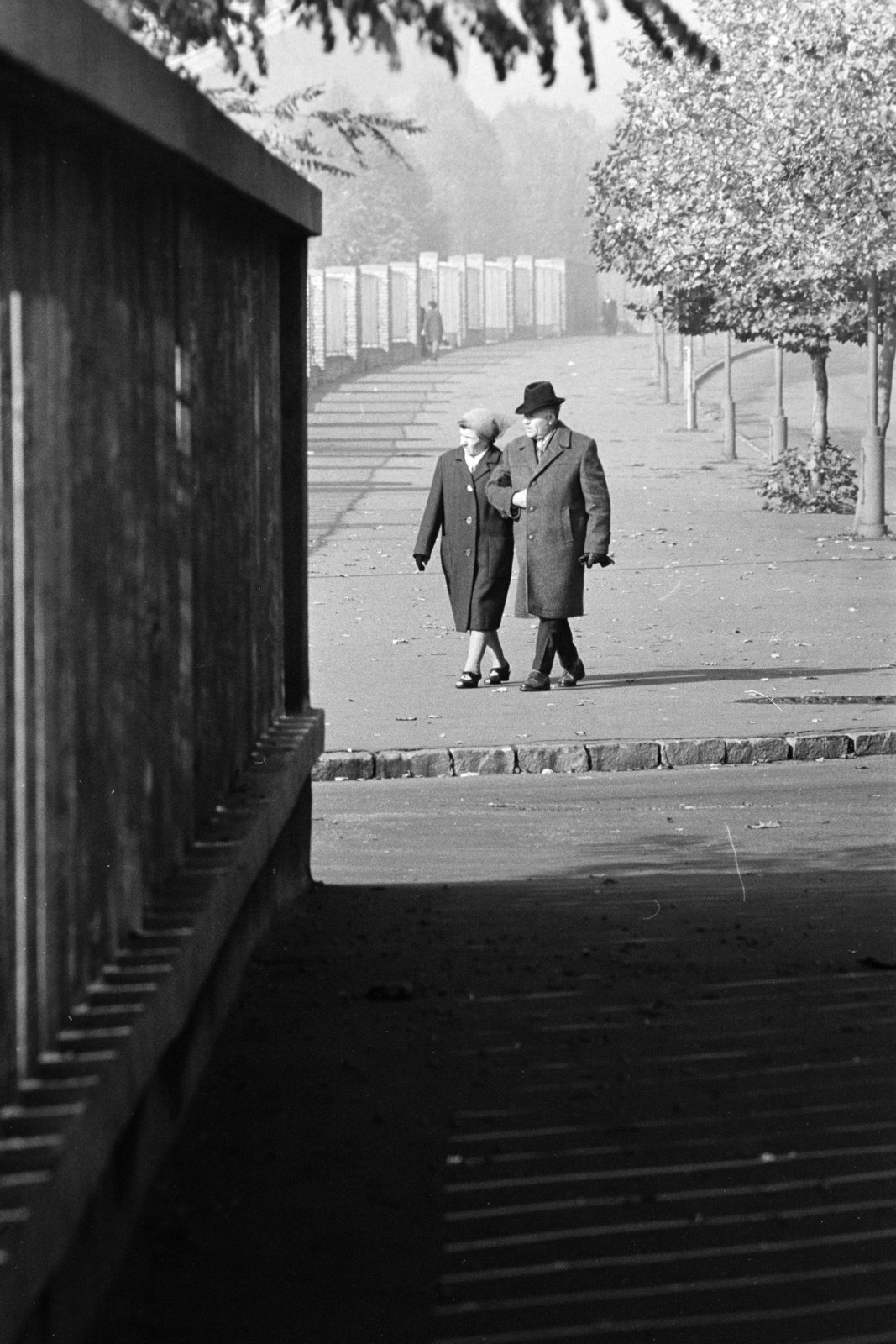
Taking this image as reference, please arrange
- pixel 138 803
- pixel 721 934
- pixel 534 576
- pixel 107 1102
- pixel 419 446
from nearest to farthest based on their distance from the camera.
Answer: pixel 107 1102
pixel 138 803
pixel 721 934
pixel 534 576
pixel 419 446

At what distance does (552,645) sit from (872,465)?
37.8ft

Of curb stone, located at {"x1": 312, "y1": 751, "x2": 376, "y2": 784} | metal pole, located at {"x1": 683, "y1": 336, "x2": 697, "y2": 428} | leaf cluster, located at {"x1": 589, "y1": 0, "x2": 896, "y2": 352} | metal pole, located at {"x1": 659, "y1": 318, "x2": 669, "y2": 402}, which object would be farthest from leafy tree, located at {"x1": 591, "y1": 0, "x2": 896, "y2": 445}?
metal pole, located at {"x1": 659, "y1": 318, "x2": 669, "y2": 402}

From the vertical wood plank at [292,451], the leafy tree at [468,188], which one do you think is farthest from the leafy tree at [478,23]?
the leafy tree at [468,188]

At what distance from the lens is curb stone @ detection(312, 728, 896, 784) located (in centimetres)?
1091

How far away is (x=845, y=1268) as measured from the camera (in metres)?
3.75

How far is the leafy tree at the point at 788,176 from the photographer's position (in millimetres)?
23547

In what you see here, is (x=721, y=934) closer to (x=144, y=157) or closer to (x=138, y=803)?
(x=138, y=803)

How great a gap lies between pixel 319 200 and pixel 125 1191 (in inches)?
167

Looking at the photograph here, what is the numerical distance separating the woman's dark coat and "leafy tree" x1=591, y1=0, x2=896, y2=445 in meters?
10.6

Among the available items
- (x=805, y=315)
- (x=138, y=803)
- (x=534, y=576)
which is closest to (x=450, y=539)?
(x=534, y=576)

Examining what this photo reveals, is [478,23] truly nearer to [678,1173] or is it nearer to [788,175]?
[678,1173]

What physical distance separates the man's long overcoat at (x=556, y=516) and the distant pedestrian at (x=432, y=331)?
67180 mm

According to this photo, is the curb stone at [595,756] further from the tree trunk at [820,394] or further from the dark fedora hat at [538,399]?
the tree trunk at [820,394]

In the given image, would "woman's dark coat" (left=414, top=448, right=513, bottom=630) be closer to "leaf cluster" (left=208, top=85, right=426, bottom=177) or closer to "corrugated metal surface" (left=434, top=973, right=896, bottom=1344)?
"leaf cluster" (left=208, top=85, right=426, bottom=177)
